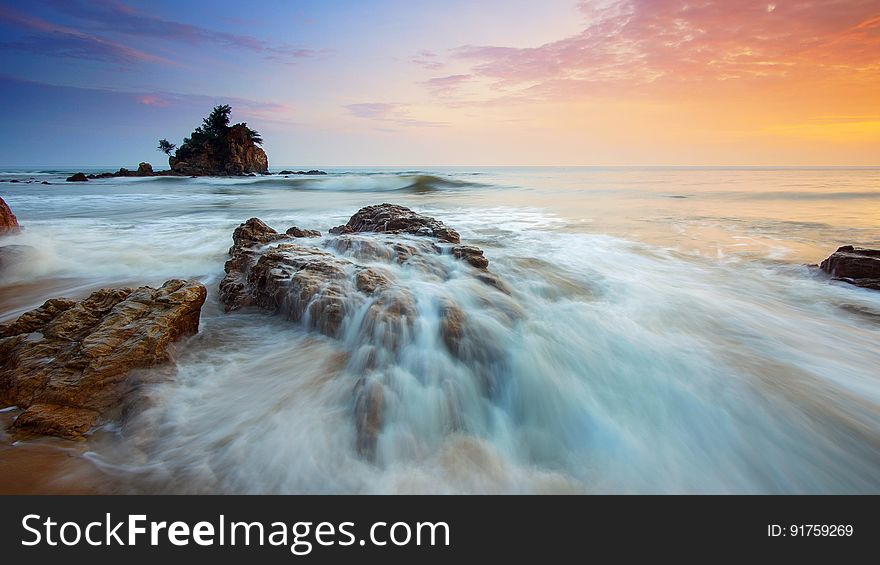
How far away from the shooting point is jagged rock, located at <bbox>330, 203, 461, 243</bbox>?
7.52 metres

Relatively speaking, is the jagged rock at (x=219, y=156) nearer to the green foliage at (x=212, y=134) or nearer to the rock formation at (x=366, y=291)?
the green foliage at (x=212, y=134)

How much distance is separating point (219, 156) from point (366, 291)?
201 ft

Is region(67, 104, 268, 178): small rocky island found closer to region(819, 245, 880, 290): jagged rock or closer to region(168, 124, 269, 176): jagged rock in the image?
region(168, 124, 269, 176): jagged rock

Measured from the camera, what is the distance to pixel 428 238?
7234 mm

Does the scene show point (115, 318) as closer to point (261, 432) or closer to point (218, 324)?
point (218, 324)

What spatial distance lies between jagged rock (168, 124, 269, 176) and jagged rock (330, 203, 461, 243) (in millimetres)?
53345

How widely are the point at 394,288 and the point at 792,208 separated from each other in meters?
20.3

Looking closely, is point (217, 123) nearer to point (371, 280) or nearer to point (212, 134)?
point (212, 134)

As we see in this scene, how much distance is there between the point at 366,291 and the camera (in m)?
4.78

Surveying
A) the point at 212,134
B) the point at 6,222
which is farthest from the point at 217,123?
the point at 6,222

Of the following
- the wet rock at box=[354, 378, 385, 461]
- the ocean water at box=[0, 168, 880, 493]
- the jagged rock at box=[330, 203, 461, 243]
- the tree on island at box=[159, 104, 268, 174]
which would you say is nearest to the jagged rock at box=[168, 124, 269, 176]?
the tree on island at box=[159, 104, 268, 174]

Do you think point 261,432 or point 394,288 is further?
point 394,288
